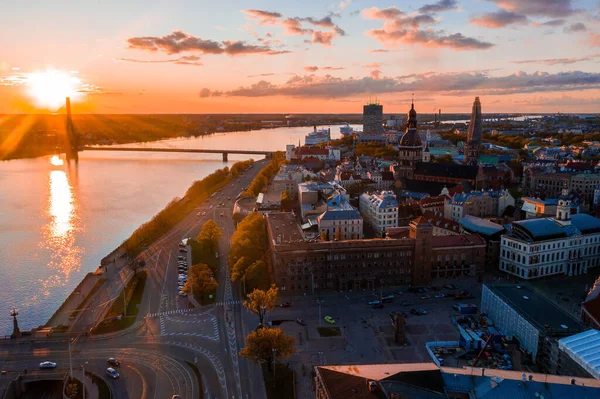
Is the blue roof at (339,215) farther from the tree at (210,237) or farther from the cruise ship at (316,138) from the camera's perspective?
the cruise ship at (316,138)

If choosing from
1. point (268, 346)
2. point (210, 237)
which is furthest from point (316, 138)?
point (268, 346)

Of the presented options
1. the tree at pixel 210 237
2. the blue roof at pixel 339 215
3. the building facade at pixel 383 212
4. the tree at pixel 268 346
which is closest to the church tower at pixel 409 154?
the building facade at pixel 383 212

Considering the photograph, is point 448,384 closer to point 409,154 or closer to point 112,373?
point 112,373

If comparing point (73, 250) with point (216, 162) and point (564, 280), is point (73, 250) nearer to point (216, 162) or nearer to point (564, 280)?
point (564, 280)

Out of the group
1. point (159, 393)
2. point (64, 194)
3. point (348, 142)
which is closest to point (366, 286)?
point (159, 393)

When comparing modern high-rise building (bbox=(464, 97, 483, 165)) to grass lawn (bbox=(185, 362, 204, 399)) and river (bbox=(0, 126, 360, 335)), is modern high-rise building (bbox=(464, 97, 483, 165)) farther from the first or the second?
A: grass lawn (bbox=(185, 362, 204, 399))
